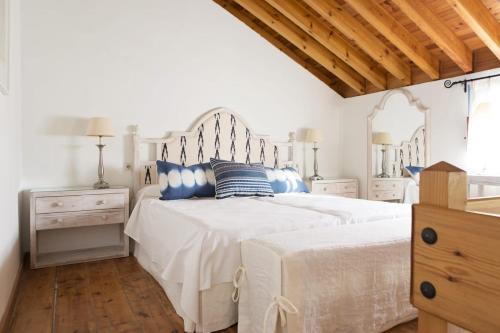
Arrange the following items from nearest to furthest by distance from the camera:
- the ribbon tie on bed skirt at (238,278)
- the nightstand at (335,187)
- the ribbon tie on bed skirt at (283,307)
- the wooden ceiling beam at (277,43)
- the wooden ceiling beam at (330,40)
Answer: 1. the ribbon tie on bed skirt at (283,307)
2. the ribbon tie on bed skirt at (238,278)
3. the wooden ceiling beam at (330,40)
4. the wooden ceiling beam at (277,43)
5. the nightstand at (335,187)

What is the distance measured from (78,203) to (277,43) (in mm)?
2929

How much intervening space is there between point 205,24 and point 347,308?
3.32 metres

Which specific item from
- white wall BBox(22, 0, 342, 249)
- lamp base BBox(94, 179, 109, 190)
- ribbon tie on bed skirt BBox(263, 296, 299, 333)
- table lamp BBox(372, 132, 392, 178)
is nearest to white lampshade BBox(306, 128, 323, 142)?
white wall BBox(22, 0, 342, 249)

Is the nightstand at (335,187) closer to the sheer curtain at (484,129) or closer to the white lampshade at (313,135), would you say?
the white lampshade at (313,135)

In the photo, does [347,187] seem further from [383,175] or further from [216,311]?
[216,311]

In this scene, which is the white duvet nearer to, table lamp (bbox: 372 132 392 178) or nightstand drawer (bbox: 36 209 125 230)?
nightstand drawer (bbox: 36 209 125 230)

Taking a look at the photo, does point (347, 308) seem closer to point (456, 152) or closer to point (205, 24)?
point (456, 152)

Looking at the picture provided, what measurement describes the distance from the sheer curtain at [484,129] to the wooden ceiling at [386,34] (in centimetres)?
21

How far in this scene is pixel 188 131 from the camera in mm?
3719

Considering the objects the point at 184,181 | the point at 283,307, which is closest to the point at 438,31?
the point at 184,181

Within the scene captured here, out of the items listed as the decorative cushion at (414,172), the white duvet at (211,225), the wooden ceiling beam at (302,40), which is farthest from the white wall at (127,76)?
the decorative cushion at (414,172)

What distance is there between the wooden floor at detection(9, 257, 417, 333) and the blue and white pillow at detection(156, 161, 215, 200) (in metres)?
0.69

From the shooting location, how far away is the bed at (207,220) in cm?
172

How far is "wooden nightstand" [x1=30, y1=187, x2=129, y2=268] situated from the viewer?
2.82m
